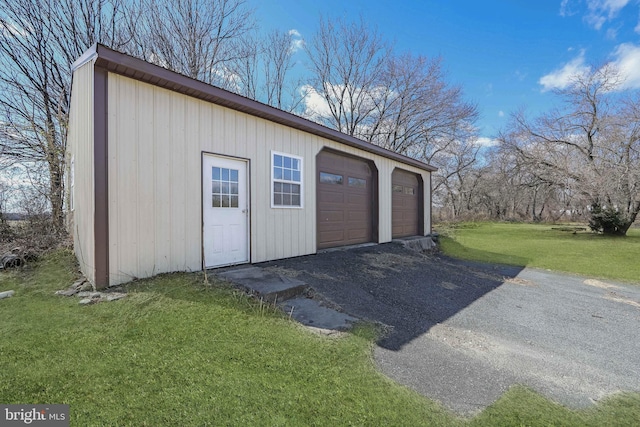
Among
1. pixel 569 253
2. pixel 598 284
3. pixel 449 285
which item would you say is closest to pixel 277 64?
pixel 449 285

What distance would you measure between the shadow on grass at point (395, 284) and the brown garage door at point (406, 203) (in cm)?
218

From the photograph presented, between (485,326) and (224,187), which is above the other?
(224,187)

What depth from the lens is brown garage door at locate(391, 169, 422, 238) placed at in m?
9.16

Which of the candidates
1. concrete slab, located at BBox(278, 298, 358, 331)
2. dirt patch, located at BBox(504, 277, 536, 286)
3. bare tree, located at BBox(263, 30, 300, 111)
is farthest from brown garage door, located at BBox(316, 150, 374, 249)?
bare tree, located at BBox(263, 30, 300, 111)

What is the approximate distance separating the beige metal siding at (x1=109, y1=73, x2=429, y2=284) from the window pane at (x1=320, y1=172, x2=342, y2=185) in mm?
1624

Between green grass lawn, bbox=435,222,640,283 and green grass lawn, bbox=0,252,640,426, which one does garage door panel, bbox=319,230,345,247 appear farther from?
green grass lawn, bbox=435,222,640,283

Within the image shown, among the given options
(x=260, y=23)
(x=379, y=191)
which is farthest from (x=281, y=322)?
(x=260, y=23)

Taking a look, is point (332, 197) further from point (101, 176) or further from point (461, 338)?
point (101, 176)

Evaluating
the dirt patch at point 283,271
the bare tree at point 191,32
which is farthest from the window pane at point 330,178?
the bare tree at point 191,32

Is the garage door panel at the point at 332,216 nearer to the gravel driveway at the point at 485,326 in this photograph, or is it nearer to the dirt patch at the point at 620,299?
the gravel driveway at the point at 485,326

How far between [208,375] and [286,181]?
412cm

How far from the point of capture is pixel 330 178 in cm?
685

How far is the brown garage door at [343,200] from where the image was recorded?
6.66 meters

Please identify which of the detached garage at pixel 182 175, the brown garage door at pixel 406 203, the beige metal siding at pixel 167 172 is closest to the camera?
the detached garage at pixel 182 175
